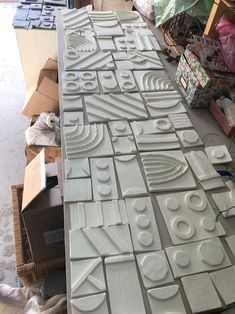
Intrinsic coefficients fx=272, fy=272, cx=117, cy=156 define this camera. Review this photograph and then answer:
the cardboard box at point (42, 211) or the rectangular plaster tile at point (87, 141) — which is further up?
the rectangular plaster tile at point (87, 141)

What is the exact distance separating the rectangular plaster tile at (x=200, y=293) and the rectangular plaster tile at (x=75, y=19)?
1.23 meters

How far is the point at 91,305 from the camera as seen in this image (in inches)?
21.6

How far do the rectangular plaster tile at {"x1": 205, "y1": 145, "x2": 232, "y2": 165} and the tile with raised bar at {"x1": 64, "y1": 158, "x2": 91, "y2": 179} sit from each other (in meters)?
0.39

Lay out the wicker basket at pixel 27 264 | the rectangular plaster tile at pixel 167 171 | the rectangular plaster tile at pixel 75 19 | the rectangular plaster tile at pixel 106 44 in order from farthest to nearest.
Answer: the rectangular plaster tile at pixel 75 19 < the rectangular plaster tile at pixel 106 44 < the wicker basket at pixel 27 264 < the rectangular plaster tile at pixel 167 171

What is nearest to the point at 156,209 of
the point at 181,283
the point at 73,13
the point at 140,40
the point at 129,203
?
the point at 129,203

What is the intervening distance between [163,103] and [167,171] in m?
0.33

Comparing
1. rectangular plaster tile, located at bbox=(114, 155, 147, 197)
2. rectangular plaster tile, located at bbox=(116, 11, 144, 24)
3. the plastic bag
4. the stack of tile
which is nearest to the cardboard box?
the stack of tile

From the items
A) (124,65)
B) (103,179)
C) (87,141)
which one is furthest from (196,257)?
(124,65)

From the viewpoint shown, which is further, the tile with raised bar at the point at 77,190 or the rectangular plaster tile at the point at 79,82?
the rectangular plaster tile at the point at 79,82

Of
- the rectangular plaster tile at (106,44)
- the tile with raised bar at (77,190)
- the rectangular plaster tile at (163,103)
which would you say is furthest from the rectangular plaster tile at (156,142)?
the rectangular plaster tile at (106,44)

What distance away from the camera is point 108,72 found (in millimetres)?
1116

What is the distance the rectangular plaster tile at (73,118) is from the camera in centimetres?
91

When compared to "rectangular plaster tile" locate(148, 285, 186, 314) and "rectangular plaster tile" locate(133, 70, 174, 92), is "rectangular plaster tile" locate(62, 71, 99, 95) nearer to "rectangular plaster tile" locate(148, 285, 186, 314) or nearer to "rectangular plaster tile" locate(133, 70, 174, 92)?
"rectangular plaster tile" locate(133, 70, 174, 92)

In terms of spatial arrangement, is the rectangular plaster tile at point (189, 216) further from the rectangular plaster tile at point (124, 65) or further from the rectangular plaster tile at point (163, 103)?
the rectangular plaster tile at point (124, 65)
